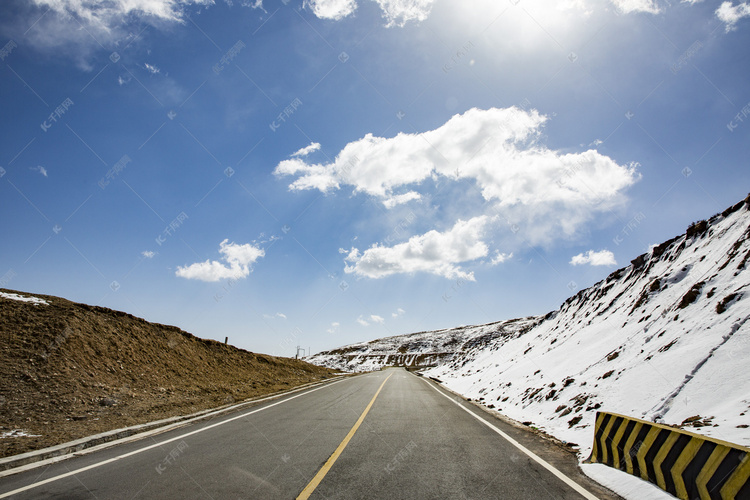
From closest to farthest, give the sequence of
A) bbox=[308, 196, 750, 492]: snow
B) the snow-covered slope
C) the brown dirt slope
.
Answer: bbox=[308, 196, 750, 492]: snow → the brown dirt slope → the snow-covered slope

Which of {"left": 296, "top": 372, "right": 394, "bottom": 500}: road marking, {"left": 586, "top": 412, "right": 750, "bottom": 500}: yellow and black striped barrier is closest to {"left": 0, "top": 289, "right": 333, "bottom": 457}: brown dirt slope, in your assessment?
{"left": 296, "top": 372, "right": 394, "bottom": 500}: road marking

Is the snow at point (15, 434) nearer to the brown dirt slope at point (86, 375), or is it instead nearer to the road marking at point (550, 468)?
the brown dirt slope at point (86, 375)

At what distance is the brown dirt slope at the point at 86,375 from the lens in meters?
8.95

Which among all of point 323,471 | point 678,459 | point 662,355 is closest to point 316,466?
point 323,471

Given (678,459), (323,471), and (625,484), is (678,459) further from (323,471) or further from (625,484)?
(323,471)

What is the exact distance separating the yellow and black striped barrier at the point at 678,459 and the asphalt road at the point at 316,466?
701 mm

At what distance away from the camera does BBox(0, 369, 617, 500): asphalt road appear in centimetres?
454

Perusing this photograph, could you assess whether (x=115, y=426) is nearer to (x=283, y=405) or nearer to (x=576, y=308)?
(x=283, y=405)

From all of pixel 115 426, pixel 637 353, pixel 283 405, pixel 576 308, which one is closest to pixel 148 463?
pixel 115 426

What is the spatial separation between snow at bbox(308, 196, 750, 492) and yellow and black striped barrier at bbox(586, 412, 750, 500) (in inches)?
28.8

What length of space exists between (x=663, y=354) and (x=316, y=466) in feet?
34.5

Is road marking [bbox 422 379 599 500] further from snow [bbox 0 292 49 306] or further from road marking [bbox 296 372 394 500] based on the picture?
snow [bbox 0 292 49 306]

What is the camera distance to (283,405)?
13.5m

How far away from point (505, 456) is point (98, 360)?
1501 cm
